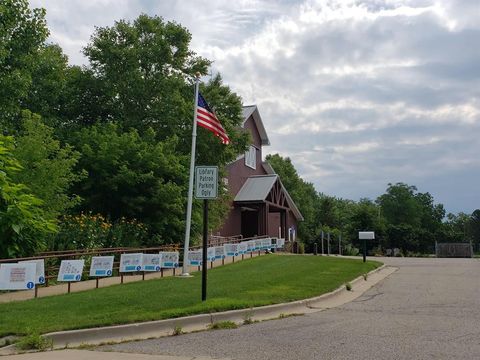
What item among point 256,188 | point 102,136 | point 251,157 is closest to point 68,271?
point 102,136

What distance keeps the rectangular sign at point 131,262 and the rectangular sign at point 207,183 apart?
19.5ft

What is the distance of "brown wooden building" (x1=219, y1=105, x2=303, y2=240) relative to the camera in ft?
120

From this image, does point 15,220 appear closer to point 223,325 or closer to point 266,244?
point 223,325

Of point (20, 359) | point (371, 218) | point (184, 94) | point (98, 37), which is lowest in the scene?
point (20, 359)

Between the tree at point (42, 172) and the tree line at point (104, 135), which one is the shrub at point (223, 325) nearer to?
the tree line at point (104, 135)

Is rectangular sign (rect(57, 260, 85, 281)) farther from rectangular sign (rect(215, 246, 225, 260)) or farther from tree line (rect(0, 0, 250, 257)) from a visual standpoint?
rectangular sign (rect(215, 246, 225, 260))

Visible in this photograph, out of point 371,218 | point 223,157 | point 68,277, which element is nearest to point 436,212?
point 371,218

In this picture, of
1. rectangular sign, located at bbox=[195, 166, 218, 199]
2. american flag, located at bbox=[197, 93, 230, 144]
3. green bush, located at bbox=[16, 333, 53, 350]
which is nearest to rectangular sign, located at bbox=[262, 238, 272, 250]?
american flag, located at bbox=[197, 93, 230, 144]

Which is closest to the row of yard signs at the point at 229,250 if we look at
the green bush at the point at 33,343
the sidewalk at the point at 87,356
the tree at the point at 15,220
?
the tree at the point at 15,220

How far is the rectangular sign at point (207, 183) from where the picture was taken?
39.0ft

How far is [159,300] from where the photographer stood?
11258mm

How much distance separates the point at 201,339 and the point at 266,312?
8.57ft

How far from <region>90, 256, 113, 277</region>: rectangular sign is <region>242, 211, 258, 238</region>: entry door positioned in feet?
81.6

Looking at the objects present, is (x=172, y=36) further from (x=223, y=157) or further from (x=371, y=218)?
(x=371, y=218)
